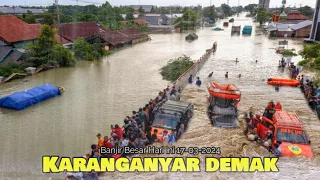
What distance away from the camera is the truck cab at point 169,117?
12.6 metres

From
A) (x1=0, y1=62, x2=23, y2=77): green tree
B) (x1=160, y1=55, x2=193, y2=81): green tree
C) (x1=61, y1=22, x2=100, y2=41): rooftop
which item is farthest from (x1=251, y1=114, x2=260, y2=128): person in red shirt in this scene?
(x1=61, y1=22, x2=100, y2=41): rooftop

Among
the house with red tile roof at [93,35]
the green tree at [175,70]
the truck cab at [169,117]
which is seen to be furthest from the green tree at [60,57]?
the truck cab at [169,117]

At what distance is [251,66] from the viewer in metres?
32.4

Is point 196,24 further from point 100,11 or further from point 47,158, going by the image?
point 47,158

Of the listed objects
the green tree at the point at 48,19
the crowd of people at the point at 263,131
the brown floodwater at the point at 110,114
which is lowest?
the brown floodwater at the point at 110,114

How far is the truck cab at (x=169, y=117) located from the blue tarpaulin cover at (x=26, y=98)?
9.65 meters

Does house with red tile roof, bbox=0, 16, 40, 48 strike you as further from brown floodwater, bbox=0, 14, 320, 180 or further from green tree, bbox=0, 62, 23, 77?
brown floodwater, bbox=0, 14, 320, 180

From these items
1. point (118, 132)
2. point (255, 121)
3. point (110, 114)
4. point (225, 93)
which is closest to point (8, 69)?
point (110, 114)

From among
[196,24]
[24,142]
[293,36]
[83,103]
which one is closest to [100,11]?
[196,24]

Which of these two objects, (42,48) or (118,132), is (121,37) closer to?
(42,48)

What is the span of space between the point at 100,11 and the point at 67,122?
62.3 m

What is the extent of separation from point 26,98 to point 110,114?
19.2ft

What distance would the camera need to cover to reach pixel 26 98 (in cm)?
1848

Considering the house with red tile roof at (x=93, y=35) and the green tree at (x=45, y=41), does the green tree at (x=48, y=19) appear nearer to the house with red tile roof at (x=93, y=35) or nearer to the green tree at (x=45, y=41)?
the house with red tile roof at (x=93, y=35)
